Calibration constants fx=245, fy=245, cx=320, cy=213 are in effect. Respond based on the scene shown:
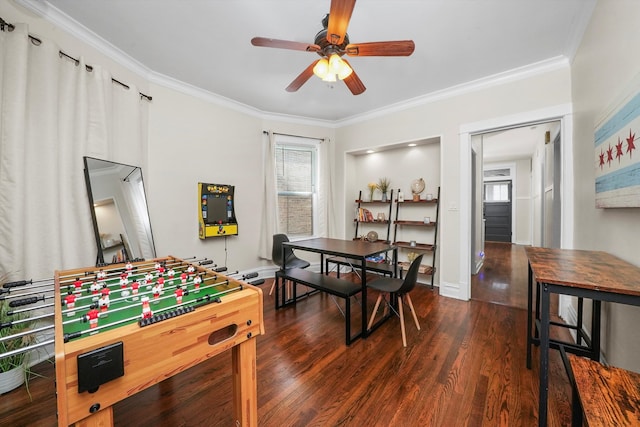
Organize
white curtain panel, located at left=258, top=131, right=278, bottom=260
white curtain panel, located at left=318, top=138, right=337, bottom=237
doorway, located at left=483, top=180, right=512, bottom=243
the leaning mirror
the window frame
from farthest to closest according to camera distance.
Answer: doorway, located at left=483, top=180, right=512, bottom=243 < white curtain panel, located at left=318, top=138, right=337, bottom=237 < the window frame < white curtain panel, located at left=258, top=131, right=278, bottom=260 < the leaning mirror

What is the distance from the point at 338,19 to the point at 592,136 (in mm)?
2217

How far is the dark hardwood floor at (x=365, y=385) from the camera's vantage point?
1.43 metres

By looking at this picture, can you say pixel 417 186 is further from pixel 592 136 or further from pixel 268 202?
pixel 268 202

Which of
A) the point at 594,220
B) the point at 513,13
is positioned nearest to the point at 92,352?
the point at 594,220

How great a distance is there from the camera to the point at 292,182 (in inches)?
174

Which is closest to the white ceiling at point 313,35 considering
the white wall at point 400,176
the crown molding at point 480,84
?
the crown molding at point 480,84

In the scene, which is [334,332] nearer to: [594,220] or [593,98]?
[594,220]

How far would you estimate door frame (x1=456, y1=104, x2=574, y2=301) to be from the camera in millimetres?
2494

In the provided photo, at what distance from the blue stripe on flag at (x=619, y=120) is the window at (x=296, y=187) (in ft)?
11.6

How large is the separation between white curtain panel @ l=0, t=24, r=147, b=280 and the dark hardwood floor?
926mm

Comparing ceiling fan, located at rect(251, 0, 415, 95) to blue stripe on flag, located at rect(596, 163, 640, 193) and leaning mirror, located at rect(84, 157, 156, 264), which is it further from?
leaning mirror, located at rect(84, 157, 156, 264)

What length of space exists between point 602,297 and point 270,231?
12.0ft

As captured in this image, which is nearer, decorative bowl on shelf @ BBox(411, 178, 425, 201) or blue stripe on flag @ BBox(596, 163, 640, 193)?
blue stripe on flag @ BBox(596, 163, 640, 193)

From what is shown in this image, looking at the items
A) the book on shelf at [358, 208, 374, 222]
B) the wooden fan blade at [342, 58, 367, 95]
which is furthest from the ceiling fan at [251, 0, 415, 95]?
the book on shelf at [358, 208, 374, 222]
